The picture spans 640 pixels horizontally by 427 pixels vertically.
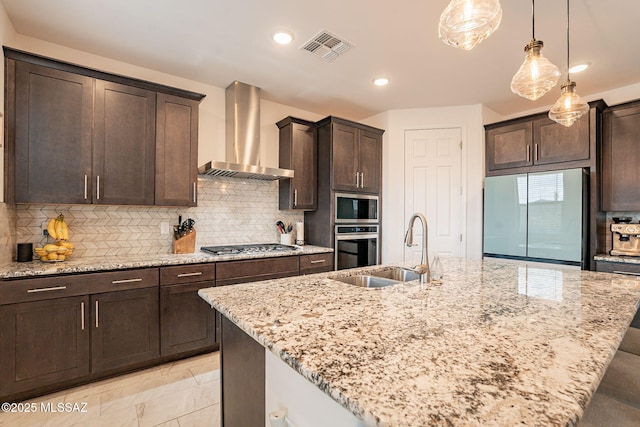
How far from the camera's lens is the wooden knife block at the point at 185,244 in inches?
117

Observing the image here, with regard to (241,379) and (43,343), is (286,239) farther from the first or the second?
(241,379)

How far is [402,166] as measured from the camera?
411cm

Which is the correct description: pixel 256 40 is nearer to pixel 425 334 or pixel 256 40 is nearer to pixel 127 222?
pixel 127 222

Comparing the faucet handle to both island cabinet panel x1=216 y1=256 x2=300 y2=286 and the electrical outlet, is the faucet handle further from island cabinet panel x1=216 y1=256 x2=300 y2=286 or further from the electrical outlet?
the electrical outlet

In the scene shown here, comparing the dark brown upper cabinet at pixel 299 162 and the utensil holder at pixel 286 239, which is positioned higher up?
the dark brown upper cabinet at pixel 299 162

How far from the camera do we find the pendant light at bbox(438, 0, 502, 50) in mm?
1244

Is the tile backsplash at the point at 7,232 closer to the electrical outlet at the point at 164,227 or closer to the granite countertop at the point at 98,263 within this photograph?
the granite countertop at the point at 98,263

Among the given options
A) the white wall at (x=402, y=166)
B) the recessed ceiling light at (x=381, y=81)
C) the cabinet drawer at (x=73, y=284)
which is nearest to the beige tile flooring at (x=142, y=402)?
the cabinet drawer at (x=73, y=284)

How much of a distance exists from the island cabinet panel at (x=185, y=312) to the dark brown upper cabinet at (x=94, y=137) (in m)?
0.68

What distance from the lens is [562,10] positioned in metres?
2.11

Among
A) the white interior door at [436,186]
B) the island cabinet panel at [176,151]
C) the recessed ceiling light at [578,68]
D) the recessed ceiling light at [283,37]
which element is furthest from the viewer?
the white interior door at [436,186]

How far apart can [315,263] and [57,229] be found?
2.26 metres

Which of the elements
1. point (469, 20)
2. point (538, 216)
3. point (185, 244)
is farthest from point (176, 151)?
point (538, 216)

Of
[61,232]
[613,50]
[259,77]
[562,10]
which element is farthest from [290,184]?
[613,50]
